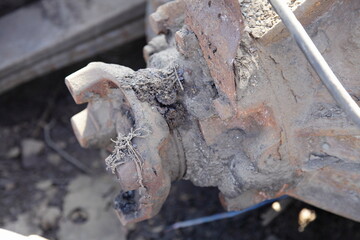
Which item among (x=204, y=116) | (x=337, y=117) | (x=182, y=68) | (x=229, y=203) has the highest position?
(x=182, y=68)

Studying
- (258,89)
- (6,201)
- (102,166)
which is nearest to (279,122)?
(258,89)

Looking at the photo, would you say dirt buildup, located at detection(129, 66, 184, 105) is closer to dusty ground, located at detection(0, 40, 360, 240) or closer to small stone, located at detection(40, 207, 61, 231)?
dusty ground, located at detection(0, 40, 360, 240)

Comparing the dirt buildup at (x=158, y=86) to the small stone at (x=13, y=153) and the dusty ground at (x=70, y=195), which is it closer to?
the dusty ground at (x=70, y=195)

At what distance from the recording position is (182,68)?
6.41 feet

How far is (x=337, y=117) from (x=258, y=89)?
1.05 ft

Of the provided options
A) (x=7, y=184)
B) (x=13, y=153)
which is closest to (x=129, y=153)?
(x=7, y=184)

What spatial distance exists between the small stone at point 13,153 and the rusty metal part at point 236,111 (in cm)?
145

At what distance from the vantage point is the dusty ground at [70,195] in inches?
110

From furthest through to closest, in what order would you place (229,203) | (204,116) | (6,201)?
(6,201) < (229,203) < (204,116)

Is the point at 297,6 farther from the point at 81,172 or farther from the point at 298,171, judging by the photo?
the point at 81,172

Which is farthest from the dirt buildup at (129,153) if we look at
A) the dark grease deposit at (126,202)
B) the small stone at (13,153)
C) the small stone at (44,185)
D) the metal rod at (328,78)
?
the small stone at (13,153)

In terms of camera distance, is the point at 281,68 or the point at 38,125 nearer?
the point at 281,68

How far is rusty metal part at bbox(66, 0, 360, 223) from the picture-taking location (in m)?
1.78

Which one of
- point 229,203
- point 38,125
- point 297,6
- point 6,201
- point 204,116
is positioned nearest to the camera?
point 297,6
